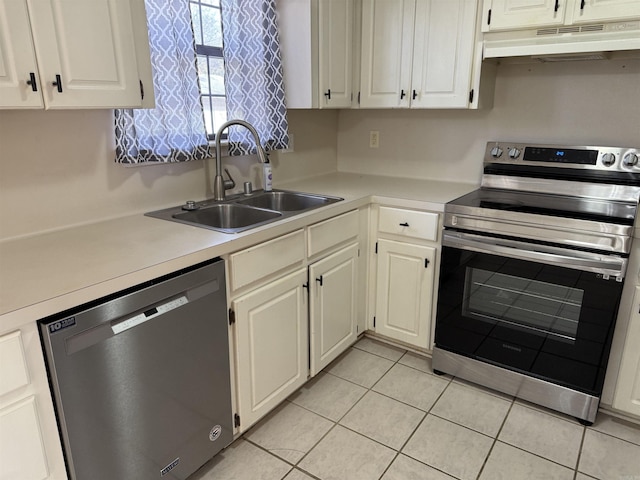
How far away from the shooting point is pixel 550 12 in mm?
2000

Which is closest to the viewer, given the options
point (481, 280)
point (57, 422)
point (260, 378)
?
point (57, 422)

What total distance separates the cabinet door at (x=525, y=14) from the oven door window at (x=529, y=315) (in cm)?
105

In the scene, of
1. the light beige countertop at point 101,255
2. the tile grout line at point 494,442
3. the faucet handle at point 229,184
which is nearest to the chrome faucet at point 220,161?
the faucet handle at point 229,184

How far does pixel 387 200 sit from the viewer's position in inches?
93.5

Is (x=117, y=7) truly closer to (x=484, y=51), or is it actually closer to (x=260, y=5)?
(x=260, y=5)

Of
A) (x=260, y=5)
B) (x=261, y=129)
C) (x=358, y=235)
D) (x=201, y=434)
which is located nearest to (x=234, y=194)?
(x=261, y=129)

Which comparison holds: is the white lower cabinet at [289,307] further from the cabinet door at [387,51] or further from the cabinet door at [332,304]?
the cabinet door at [387,51]

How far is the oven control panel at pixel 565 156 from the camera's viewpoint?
2.15m

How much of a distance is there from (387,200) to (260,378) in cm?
110

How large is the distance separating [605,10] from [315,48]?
129 centimetres

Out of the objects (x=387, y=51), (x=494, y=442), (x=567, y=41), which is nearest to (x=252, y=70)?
(x=387, y=51)

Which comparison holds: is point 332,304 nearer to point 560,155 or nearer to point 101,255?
point 101,255

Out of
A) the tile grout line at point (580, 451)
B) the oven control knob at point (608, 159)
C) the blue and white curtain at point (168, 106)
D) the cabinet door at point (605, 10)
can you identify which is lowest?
the tile grout line at point (580, 451)

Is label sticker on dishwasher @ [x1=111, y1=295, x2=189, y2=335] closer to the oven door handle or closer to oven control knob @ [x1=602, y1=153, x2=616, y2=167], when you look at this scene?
the oven door handle
